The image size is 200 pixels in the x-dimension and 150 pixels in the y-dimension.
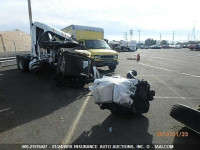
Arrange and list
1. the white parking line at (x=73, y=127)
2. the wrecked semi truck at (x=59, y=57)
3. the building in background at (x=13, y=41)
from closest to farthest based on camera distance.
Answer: the white parking line at (x=73, y=127), the wrecked semi truck at (x=59, y=57), the building in background at (x=13, y=41)

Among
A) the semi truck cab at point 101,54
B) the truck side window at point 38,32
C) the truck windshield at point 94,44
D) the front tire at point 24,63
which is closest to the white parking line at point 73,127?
the semi truck cab at point 101,54

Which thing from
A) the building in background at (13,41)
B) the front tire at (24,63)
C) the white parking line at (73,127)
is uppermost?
the building in background at (13,41)

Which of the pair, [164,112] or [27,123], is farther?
[164,112]

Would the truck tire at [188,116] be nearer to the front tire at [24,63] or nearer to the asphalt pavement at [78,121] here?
the asphalt pavement at [78,121]

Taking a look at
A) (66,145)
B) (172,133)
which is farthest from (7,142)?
(172,133)

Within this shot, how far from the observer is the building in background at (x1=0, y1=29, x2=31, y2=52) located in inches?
1610

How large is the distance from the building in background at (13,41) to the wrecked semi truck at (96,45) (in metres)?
29.3

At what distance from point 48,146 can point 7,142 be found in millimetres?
884

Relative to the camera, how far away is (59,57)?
25.7ft

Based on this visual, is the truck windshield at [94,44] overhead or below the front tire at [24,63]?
overhead

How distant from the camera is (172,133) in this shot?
4.07 meters

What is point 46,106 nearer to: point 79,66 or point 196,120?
point 79,66

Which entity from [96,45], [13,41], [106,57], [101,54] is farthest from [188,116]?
[13,41]

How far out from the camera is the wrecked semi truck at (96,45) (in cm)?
1188
